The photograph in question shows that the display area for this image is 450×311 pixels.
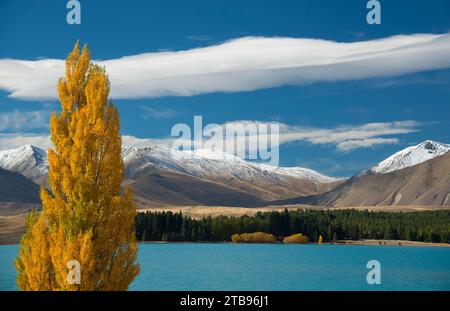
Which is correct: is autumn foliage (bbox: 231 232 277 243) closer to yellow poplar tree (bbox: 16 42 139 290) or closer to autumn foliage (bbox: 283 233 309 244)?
autumn foliage (bbox: 283 233 309 244)

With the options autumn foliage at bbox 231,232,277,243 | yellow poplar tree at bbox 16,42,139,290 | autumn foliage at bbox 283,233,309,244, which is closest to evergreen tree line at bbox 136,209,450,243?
autumn foliage at bbox 231,232,277,243

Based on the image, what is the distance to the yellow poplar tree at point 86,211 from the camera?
817 inches

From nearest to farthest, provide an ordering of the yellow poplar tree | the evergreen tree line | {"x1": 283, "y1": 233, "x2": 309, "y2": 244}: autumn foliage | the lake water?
the yellow poplar tree < the lake water < the evergreen tree line < {"x1": 283, "y1": 233, "x2": 309, "y2": 244}: autumn foliage

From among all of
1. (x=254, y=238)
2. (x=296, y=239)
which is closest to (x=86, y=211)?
(x=254, y=238)

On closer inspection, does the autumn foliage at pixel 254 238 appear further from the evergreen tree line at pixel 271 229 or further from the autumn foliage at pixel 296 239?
the autumn foliage at pixel 296 239

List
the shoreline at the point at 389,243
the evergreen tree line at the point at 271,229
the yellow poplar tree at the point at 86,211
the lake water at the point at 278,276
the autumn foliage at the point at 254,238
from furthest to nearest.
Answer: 1. the autumn foliage at the point at 254,238
2. the shoreline at the point at 389,243
3. the evergreen tree line at the point at 271,229
4. the lake water at the point at 278,276
5. the yellow poplar tree at the point at 86,211

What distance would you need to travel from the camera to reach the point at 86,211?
20.9m

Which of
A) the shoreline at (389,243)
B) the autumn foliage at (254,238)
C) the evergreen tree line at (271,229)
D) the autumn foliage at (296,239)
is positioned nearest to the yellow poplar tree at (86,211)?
the evergreen tree line at (271,229)

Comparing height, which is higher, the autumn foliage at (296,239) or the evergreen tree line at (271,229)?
the evergreen tree line at (271,229)

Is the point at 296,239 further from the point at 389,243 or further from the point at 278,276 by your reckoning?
the point at 278,276

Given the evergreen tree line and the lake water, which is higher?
the evergreen tree line

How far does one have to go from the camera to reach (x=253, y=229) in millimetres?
193500

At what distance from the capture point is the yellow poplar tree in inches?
817
